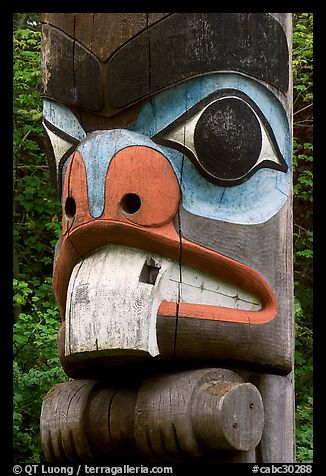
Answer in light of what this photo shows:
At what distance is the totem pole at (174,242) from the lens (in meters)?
3.71

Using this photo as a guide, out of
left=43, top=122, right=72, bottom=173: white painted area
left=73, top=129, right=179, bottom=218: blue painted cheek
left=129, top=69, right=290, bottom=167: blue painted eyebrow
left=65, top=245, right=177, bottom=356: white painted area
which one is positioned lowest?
left=65, top=245, right=177, bottom=356: white painted area

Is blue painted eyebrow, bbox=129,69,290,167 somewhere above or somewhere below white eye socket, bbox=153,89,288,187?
above

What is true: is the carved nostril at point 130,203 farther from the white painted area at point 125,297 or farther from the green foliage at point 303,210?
the green foliage at point 303,210

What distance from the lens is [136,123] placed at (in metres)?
3.99

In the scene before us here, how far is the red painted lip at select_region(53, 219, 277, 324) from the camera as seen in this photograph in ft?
12.4

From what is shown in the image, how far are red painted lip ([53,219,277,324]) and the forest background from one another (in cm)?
360

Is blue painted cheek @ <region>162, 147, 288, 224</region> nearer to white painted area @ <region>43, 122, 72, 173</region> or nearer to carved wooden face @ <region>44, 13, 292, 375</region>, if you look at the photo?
carved wooden face @ <region>44, 13, 292, 375</region>


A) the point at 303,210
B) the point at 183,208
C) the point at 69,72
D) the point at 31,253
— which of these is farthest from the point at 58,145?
the point at 303,210

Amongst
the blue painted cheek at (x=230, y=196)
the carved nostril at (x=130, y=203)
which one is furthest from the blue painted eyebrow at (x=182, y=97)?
the carved nostril at (x=130, y=203)

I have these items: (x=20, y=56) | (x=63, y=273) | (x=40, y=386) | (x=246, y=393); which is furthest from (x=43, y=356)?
(x=246, y=393)

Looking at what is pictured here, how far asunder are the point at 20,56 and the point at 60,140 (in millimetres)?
5041

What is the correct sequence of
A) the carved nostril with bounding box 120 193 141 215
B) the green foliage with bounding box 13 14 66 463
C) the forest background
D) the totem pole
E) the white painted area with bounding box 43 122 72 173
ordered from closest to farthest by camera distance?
1. the totem pole
2. the carved nostril with bounding box 120 193 141 215
3. the white painted area with bounding box 43 122 72 173
4. the green foliage with bounding box 13 14 66 463
5. the forest background

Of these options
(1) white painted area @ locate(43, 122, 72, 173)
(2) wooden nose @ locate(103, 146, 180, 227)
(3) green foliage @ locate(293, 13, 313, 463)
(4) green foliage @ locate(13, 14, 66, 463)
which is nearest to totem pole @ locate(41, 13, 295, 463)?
(2) wooden nose @ locate(103, 146, 180, 227)

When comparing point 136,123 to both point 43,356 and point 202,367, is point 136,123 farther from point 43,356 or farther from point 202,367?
point 43,356
